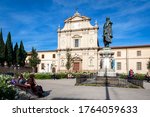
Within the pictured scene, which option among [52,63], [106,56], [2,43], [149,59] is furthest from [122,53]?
[2,43]

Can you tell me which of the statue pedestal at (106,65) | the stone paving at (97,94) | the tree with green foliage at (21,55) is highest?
the tree with green foliage at (21,55)

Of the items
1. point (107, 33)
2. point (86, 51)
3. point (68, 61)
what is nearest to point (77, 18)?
point (86, 51)

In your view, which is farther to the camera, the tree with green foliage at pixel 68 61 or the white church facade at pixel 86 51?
the white church facade at pixel 86 51

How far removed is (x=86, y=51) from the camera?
45.0 meters

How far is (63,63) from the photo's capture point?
46.9 m

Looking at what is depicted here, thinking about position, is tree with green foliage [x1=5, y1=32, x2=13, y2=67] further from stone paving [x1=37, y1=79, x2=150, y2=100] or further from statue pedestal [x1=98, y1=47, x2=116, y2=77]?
stone paving [x1=37, y1=79, x2=150, y2=100]

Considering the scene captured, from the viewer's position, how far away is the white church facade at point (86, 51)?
43.2m

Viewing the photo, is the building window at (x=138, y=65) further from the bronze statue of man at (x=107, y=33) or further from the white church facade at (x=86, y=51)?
the bronze statue of man at (x=107, y=33)

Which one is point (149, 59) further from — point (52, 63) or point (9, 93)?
point (9, 93)

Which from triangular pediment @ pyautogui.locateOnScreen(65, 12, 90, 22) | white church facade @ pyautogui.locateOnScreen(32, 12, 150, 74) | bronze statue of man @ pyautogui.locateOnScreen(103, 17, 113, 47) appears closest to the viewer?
bronze statue of man @ pyautogui.locateOnScreen(103, 17, 113, 47)

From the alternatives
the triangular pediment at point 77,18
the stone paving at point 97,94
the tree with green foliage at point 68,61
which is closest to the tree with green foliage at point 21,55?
the tree with green foliage at point 68,61

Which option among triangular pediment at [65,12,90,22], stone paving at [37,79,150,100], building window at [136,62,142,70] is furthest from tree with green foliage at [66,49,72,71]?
stone paving at [37,79,150,100]

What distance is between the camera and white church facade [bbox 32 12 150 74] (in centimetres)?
4325

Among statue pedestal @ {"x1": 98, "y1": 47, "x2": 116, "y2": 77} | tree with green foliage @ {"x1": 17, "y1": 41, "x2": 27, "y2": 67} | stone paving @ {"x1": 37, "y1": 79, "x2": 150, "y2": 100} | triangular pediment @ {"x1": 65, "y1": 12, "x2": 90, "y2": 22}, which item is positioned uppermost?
triangular pediment @ {"x1": 65, "y1": 12, "x2": 90, "y2": 22}
